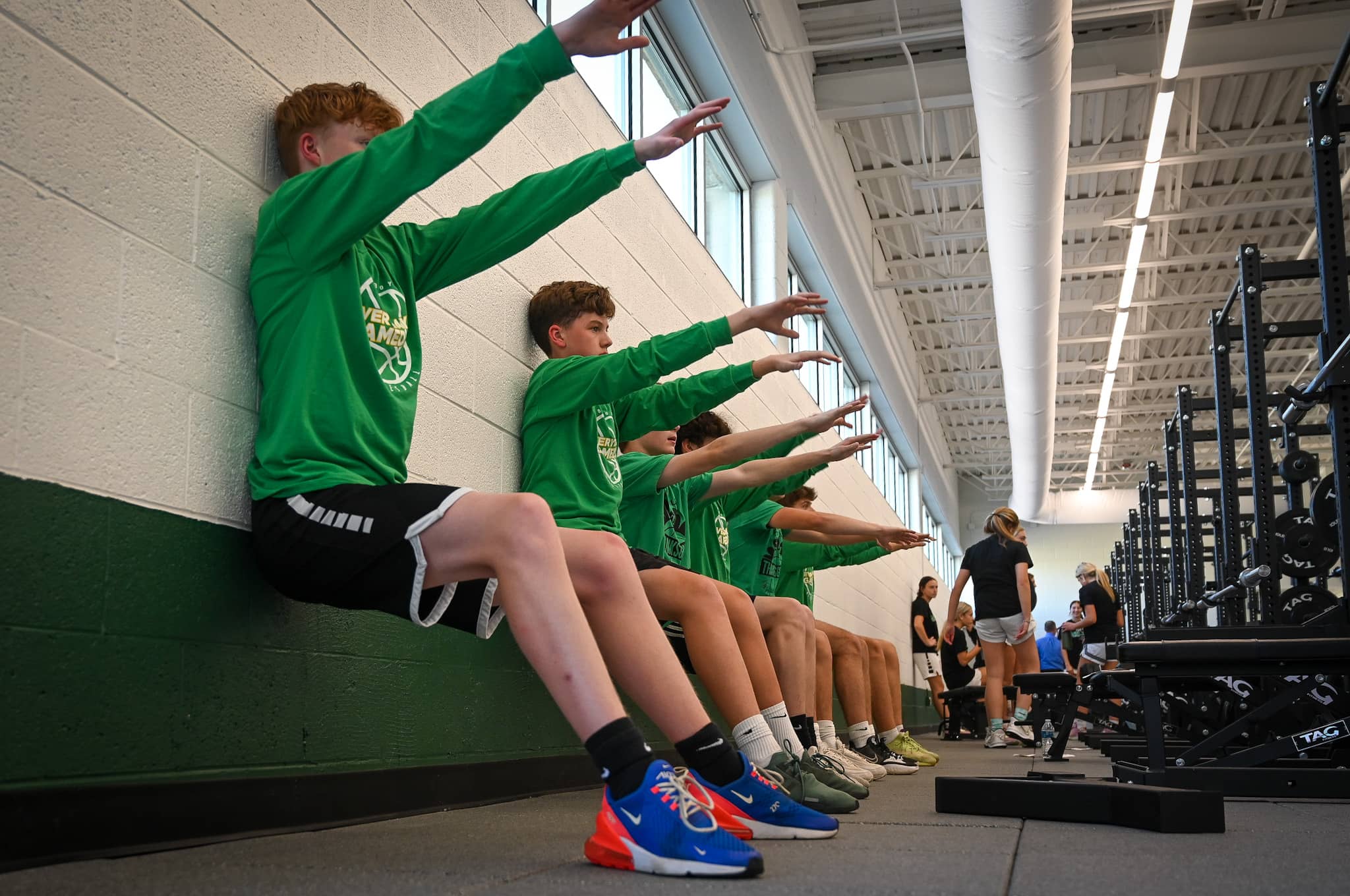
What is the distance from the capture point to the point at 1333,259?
143 inches

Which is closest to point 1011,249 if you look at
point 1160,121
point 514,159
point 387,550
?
point 1160,121

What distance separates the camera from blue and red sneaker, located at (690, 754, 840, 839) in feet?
5.97

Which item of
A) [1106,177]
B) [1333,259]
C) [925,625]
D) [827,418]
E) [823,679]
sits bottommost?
[925,625]

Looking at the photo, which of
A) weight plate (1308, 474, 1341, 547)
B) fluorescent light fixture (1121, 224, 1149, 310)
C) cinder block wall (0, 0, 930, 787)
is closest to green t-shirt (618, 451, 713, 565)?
cinder block wall (0, 0, 930, 787)

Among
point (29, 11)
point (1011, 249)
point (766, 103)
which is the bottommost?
point (29, 11)

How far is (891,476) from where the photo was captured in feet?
45.0

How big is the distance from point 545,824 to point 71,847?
0.87 m

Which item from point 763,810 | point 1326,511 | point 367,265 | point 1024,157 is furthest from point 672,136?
point 1024,157

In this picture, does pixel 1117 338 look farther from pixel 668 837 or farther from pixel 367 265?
pixel 668 837

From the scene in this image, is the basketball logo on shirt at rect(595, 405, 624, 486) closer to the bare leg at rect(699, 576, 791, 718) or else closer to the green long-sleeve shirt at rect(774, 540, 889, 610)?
the bare leg at rect(699, 576, 791, 718)

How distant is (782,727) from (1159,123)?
19.3 ft

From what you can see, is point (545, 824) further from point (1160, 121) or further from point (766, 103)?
point (1160, 121)

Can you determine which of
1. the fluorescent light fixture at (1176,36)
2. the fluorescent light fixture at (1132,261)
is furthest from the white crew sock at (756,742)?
the fluorescent light fixture at (1132,261)

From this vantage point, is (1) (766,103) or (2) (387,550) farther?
(1) (766,103)
